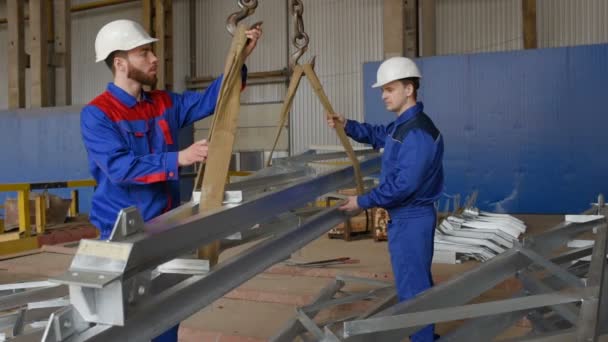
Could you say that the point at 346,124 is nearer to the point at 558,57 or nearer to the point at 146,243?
the point at 146,243

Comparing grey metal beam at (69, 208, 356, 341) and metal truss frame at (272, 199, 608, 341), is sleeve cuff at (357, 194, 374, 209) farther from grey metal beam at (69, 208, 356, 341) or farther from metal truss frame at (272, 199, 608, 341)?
metal truss frame at (272, 199, 608, 341)

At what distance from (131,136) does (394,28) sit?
800cm

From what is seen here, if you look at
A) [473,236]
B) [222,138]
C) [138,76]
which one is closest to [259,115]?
[473,236]

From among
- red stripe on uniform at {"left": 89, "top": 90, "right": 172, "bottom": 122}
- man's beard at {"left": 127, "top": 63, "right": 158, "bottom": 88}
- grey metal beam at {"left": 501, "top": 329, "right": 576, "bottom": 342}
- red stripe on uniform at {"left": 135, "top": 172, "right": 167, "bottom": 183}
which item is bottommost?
grey metal beam at {"left": 501, "top": 329, "right": 576, "bottom": 342}

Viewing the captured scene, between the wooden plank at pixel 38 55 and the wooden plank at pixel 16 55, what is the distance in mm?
596

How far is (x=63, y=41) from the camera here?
38.6 feet

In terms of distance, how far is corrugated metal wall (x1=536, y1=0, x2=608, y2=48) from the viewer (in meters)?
12.1

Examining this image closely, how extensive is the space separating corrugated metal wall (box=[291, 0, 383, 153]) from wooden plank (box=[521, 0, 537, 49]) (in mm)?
3438

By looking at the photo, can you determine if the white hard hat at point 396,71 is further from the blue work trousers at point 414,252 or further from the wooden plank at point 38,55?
the wooden plank at point 38,55

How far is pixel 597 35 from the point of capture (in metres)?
12.1

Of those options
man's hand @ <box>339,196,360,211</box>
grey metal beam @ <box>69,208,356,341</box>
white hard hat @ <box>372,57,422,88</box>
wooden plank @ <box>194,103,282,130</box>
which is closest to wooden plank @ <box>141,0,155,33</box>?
wooden plank @ <box>194,103,282,130</box>

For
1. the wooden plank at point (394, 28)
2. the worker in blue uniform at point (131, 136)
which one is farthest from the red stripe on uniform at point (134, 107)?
the wooden plank at point (394, 28)

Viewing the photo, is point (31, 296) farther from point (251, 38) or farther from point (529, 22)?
point (529, 22)

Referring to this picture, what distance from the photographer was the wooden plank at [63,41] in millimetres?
11727
